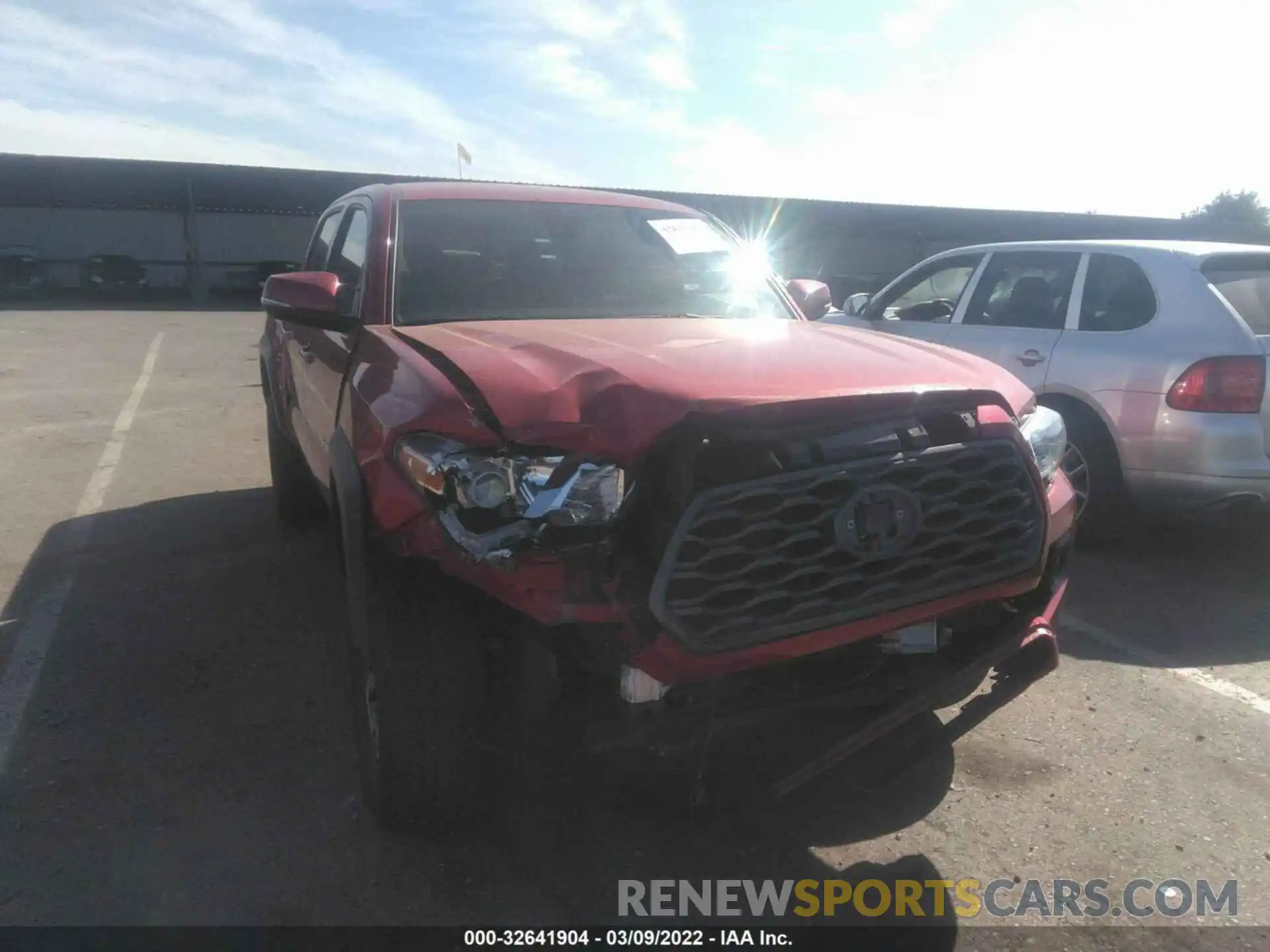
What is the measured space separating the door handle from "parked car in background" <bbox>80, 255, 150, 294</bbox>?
1195 inches

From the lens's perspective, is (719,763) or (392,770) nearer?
(719,763)

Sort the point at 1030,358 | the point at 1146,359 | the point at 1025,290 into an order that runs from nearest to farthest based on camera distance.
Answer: the point at 1146,359 → the point at 1030,358 → the point at 1025,290

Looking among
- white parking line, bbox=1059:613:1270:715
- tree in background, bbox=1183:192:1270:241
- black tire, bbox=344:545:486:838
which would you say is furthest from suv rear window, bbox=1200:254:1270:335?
tree in background, bbox=1183:192:1270:241

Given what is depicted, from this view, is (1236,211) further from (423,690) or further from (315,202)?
(423,690)

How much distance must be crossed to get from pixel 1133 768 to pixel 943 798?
693 millimetres

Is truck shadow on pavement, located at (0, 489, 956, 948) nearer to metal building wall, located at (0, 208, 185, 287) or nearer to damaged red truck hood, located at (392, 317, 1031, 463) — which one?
damaged red truck hood, located at (392, 317, 1031, 463)

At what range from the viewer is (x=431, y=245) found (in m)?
3.60

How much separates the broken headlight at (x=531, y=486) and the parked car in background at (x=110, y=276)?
32.0 meters


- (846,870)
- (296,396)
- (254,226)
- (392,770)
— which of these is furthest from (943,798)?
(254,226)

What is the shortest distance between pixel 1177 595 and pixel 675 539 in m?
3.73

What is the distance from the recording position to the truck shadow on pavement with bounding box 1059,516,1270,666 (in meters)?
4.13

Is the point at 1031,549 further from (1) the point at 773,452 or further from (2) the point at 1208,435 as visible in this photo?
(2) the point at 1208,435

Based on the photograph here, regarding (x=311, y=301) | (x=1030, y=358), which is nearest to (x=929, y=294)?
(x=1030, y=358)

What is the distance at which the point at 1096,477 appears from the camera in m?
5.24
